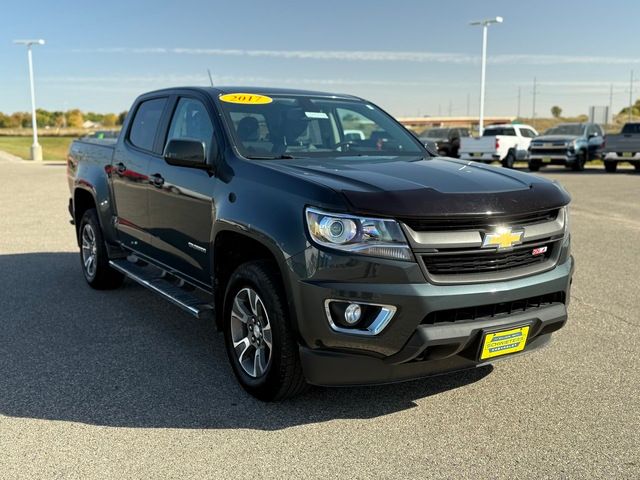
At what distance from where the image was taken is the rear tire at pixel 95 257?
21.1 ft

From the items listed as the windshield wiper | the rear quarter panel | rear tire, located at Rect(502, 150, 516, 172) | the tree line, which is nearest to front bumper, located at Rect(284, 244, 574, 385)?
the windshield wiper

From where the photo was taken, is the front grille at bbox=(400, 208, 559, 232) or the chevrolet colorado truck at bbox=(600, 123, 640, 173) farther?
the chevrolet colorado truck at bbox=(600, 123, 640, 173)

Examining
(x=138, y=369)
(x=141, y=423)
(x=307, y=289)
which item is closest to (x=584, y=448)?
(x=307, y=289)

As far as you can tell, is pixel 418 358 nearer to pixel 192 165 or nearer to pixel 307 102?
pixel 192 165

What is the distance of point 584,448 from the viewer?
3.33m

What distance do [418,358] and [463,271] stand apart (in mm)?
513

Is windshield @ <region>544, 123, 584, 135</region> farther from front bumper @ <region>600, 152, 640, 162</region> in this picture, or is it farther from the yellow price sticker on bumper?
the yellow price sticker on bumper

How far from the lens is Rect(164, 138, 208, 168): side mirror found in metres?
4.22

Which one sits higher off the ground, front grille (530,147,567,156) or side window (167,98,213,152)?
side window (167,98,213,152)

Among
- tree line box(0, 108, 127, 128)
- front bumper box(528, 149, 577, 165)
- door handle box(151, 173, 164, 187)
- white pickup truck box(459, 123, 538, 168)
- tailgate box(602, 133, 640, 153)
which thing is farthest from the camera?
tree line box(0, 108, 127, 128)

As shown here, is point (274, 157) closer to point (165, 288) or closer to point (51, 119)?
point (165, 288)

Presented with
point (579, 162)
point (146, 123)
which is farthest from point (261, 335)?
point (579, 162)

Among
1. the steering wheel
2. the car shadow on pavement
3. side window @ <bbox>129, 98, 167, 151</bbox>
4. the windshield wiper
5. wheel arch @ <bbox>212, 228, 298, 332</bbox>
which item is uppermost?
side window @ <bbox>129, 98, 167, 151</bbox>

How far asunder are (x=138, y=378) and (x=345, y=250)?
6.05 ft
